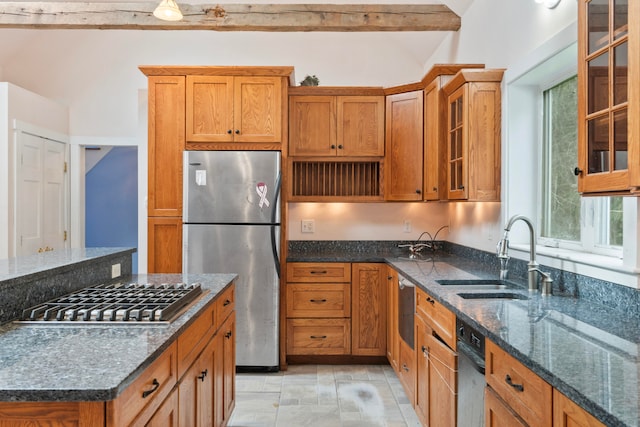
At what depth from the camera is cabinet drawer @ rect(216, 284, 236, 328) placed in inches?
85.3

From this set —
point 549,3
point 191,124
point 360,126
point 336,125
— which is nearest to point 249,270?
point 191,124

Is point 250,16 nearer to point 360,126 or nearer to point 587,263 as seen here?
point 360,126

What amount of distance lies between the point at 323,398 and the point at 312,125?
2.16 meters

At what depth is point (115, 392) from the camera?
0.98m

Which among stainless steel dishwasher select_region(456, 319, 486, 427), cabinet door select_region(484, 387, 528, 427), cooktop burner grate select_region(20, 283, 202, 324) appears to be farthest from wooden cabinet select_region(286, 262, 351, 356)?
cabinet door select_region(484, 387, 528, 427)

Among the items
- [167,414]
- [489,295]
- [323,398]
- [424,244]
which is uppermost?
[424,244]

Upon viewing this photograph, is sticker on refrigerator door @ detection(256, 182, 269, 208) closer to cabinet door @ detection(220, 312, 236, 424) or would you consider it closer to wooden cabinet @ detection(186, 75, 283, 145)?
wooden cabinet @ detection(186, 75, 283, 145)

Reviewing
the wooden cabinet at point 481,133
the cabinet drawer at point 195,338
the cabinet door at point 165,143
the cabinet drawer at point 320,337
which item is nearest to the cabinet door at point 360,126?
the wooden cabinet at point 481,133

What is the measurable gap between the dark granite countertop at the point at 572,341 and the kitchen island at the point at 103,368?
102 centimetres

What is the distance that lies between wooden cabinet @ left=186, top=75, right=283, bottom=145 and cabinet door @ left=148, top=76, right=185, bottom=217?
85mm

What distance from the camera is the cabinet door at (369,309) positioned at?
3.61 metres

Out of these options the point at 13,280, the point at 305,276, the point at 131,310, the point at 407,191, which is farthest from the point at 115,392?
the point at 407,191

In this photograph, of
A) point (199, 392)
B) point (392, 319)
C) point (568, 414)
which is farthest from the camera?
point (392, 319)

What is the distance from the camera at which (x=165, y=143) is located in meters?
3.58
